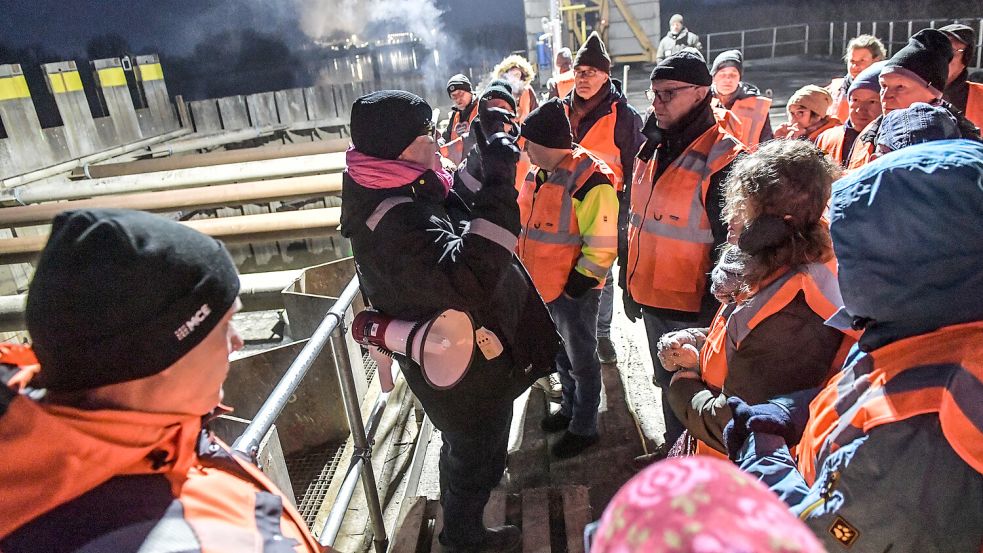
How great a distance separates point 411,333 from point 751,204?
119 centimetres

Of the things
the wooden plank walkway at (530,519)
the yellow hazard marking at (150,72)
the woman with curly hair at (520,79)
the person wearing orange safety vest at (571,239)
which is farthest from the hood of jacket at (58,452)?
the yellow hazard marking at (150,72)

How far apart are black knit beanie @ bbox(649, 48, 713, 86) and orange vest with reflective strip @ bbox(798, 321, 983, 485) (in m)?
1.95

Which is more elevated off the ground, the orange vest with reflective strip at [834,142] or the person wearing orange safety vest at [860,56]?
the person wearing orange safety vest at [860,56]

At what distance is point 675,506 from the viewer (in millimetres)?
503

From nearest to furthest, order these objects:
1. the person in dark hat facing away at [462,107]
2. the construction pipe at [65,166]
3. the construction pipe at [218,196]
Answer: the person in dark hat facing away at [462,107] < the construction pipe at [218,196] < the construction pipe at [65,166]

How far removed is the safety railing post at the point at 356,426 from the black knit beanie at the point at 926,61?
3181 millimetres

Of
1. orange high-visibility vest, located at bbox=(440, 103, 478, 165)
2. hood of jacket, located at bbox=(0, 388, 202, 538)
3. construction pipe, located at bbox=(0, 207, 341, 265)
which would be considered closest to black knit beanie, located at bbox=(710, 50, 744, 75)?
orange high-visibility vest, located at bbox=(440, 103, 478, 165)

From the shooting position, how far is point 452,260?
186cm

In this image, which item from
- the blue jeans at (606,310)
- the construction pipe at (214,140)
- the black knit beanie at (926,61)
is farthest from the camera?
the construction pipe at (214,140)

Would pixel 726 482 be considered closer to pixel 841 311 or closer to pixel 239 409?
pixel 841 311

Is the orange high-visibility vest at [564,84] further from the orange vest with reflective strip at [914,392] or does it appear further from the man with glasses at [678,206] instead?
the orange vest with reflective strip at [914,392]

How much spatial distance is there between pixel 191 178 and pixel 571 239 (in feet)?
20.4

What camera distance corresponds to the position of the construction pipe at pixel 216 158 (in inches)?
341

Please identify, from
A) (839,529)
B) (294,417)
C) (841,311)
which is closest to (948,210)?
(841,311)
